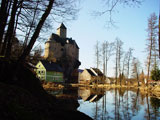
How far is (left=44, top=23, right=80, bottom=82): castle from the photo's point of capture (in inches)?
2272

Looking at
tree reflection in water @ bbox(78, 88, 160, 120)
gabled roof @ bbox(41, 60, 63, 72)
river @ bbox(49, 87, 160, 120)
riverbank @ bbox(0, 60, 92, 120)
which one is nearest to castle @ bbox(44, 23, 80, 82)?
gabled roof @ bbox(41, 60, 63, 72)

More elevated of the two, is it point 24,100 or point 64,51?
point 64,51

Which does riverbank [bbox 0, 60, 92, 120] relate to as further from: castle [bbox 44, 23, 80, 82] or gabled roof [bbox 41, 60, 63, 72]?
castle [bbox 44, 23, 80, 82]

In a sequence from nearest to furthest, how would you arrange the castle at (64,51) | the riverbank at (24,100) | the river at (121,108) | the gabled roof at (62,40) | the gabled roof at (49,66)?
the riverbank at (24,100) < the river at (121,108) < the gabled roof at (49,66) < the castle at (64,51) < the gabled roof at (62,40)

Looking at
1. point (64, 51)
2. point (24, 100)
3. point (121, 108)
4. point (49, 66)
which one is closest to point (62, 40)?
point (64, 51)

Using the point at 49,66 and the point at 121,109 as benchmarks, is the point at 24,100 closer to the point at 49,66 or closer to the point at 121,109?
the point at 121,109

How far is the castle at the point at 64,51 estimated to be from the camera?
57719 mm

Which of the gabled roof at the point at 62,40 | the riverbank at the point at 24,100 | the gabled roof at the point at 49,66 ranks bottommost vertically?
the riverbank at the point at 24,100

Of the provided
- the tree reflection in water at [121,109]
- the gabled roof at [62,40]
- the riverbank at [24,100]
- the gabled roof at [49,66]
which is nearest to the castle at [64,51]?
the gabled roof at [62,40]

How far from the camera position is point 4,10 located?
659 cm

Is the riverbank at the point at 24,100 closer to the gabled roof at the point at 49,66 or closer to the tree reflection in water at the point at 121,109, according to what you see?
the tree reflection in water at the point at 121,109

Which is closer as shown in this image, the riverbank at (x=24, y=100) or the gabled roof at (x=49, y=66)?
the riverbank at (x=24, y=100)

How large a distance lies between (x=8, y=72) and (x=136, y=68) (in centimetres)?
3888

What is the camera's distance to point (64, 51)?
6378 cm
